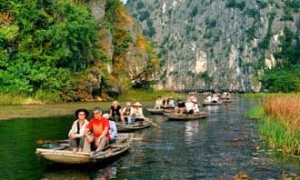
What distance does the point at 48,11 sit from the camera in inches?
3081

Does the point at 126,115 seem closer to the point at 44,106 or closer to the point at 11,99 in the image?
the point at 44,106

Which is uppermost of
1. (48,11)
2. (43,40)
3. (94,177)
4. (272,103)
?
(48,11)

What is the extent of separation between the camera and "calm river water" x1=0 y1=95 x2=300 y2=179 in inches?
734

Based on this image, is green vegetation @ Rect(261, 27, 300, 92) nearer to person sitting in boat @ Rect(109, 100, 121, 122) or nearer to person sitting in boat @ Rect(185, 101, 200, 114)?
person sitting in boat @ Rect(185, 101, 200, 114)

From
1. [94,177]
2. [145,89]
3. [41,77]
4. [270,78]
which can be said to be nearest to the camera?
[94,177]

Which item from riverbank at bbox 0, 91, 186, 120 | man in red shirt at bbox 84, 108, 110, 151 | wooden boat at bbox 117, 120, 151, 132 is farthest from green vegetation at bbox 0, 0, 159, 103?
man in red shirt at bbox 84, 108, 110, 151

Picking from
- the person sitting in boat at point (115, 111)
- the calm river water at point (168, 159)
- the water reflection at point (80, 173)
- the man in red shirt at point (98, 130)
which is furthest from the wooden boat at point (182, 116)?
the water reflection at point (80, 173)

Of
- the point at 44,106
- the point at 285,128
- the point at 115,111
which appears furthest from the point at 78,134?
the point at 44,106

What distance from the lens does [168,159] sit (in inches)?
872

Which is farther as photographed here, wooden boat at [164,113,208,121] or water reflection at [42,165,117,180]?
wooden boat at [164,113,208,121]

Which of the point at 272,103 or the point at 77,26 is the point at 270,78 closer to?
the point at 77,26

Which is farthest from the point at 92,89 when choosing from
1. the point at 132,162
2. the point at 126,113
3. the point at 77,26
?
the point at 132,162

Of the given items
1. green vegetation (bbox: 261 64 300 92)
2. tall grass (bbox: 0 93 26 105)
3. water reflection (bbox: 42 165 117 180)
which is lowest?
water reflection (bbox: 42 165 117 180)

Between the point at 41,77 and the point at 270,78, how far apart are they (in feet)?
322
